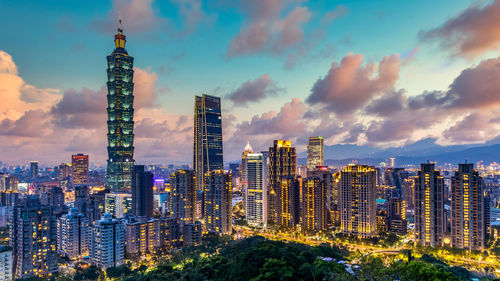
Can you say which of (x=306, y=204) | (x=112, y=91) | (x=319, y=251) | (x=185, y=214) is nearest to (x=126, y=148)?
(x=112, y=91)

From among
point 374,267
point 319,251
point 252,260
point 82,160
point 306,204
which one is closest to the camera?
point 374,267

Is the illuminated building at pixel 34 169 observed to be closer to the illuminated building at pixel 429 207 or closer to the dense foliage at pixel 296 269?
the dense foliage at pixel 296 269

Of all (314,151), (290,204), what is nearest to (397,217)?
(290,204)

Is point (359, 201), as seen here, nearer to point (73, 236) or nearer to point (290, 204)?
point (290, 204)

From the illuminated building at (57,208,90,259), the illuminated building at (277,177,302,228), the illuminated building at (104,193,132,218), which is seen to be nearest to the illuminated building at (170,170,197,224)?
the illuminated building at (277,177,302,228)

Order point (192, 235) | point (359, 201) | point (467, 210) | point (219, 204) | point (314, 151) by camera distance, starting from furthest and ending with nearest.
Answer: point (314, 151) → point (219, 204) → point (359, 201) → point (192, 235) → point (467, 210)

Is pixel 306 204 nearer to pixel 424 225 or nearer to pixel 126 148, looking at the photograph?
pixel 424 225
